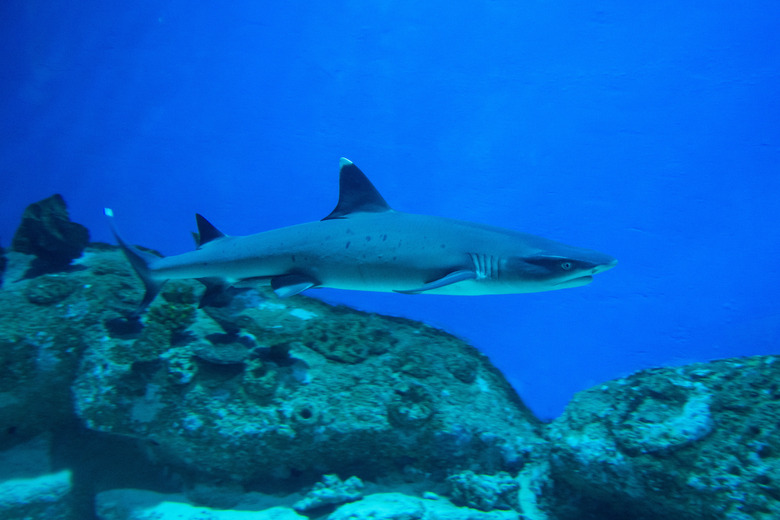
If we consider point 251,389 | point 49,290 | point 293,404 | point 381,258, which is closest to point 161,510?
point 251,389

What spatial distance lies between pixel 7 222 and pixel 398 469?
8.55m

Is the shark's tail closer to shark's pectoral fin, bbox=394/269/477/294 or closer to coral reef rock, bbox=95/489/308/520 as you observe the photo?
coral reef rock, bbox=95/489/308/520

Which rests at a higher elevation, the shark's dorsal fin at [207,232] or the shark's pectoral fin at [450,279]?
the shark's dorsal fin at [207,232]

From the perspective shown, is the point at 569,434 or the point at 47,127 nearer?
Answer: the point at 569,434

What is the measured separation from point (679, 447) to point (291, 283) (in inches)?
109

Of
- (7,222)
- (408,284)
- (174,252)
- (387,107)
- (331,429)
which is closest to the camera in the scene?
(408,284)

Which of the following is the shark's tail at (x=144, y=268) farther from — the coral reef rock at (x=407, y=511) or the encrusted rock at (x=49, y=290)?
the coral reef rock at (x=407, y=511)

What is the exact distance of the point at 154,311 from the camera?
3.96 metres

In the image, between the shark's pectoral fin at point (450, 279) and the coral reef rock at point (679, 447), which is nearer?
the coral reef rock at point (679, 447)

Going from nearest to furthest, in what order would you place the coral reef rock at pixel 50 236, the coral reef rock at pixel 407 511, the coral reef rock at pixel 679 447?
1. the coral reef rock at pixel 679 447
2. the coral reef rock at pixel 407 511
3. the coral reef rock at pixel 50 236

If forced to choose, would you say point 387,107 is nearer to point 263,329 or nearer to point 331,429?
point 263,329

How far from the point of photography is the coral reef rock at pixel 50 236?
5.46 metres

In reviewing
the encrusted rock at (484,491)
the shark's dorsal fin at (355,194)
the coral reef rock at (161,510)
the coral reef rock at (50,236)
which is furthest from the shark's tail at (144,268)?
the encrusted rock at (484,491)

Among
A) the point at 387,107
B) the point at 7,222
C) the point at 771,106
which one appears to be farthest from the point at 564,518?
the point at 7,222
